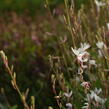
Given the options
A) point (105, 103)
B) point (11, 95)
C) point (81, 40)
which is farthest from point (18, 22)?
point (105, 103)

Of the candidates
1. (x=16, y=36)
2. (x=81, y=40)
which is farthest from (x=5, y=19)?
(x=81, y=40)

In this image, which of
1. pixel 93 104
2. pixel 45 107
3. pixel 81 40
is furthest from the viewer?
pixel 45 107

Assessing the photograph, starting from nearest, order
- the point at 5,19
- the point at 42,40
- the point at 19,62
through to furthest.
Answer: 1. the point at 19,62
2. the point at 42,40
3. the point at 5,19

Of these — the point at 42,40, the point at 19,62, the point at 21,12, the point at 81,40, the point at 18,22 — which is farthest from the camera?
the point at 21,12

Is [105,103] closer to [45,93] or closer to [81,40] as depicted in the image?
[81,40]

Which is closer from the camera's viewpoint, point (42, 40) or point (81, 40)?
point (81, 40)

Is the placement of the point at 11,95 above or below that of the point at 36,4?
below

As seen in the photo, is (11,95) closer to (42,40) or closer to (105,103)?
(42,40)

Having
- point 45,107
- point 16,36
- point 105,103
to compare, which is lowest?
point 45,107

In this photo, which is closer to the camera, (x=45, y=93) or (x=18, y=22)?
(x=45, y=93)
